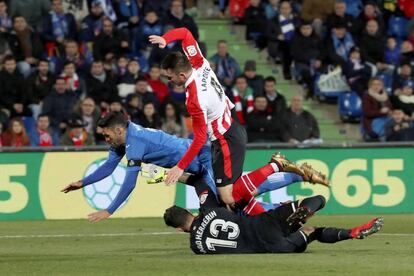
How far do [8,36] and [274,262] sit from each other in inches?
506

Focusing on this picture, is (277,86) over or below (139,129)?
below

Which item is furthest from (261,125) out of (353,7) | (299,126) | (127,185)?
(127,185)

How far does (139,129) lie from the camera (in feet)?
50.1

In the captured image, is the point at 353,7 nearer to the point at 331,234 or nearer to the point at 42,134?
the point at 42,134

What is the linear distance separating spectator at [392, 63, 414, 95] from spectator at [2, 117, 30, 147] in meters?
7.88

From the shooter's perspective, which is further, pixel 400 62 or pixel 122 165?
pixel 400 62

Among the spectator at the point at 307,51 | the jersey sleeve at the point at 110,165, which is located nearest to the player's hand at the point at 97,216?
the jersey sleeve at the point at 110,165

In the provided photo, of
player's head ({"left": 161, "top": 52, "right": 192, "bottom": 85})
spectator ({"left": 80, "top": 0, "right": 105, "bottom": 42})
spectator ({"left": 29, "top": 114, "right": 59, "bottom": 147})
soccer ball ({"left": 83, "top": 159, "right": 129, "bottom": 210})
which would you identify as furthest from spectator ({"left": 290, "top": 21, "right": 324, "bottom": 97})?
player's head ({"left": 161, "top": 52, "right": 192, "bottom": 85})

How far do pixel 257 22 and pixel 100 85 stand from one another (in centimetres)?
474

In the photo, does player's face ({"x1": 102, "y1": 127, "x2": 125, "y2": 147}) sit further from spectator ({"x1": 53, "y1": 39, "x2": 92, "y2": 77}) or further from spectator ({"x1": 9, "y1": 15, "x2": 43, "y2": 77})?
spectator ({"x1": 9, "y1": 15, "x2": 43, "y2": 77})

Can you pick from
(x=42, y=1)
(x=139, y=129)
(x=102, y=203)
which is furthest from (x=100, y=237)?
(x=42, y=1)

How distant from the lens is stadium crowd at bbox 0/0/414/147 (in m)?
23.2

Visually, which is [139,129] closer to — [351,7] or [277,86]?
[277,86]

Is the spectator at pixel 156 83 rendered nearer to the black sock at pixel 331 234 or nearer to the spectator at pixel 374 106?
the spectator at pixel 374 106
